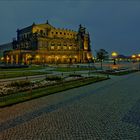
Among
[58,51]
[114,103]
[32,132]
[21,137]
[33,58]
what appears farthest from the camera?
[58,51]

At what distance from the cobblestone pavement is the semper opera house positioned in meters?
96.9

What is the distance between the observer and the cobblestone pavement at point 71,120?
681 cm

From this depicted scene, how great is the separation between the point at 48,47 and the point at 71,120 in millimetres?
119392

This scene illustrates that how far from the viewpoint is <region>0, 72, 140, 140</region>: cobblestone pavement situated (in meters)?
6.81

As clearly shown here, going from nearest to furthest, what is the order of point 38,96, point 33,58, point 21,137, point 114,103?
point 21,137 → point 114,103 → point 38,96 → point 33,58

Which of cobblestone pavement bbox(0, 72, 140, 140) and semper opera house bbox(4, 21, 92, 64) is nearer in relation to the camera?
cobblestone pavement bbox(0, 72, 140, 140)

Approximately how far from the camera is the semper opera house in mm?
113750

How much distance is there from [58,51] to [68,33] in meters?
29.8

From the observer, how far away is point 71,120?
8.59 metres

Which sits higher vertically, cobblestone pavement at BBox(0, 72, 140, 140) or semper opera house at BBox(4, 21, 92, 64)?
semper opera house at BBox(4, 21, 92, 64)

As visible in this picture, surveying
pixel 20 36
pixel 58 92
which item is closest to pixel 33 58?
pixel 20 36

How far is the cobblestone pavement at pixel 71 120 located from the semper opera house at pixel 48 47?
96.9 meters

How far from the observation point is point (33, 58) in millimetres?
110250

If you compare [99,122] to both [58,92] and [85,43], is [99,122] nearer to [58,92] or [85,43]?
[58,92]
